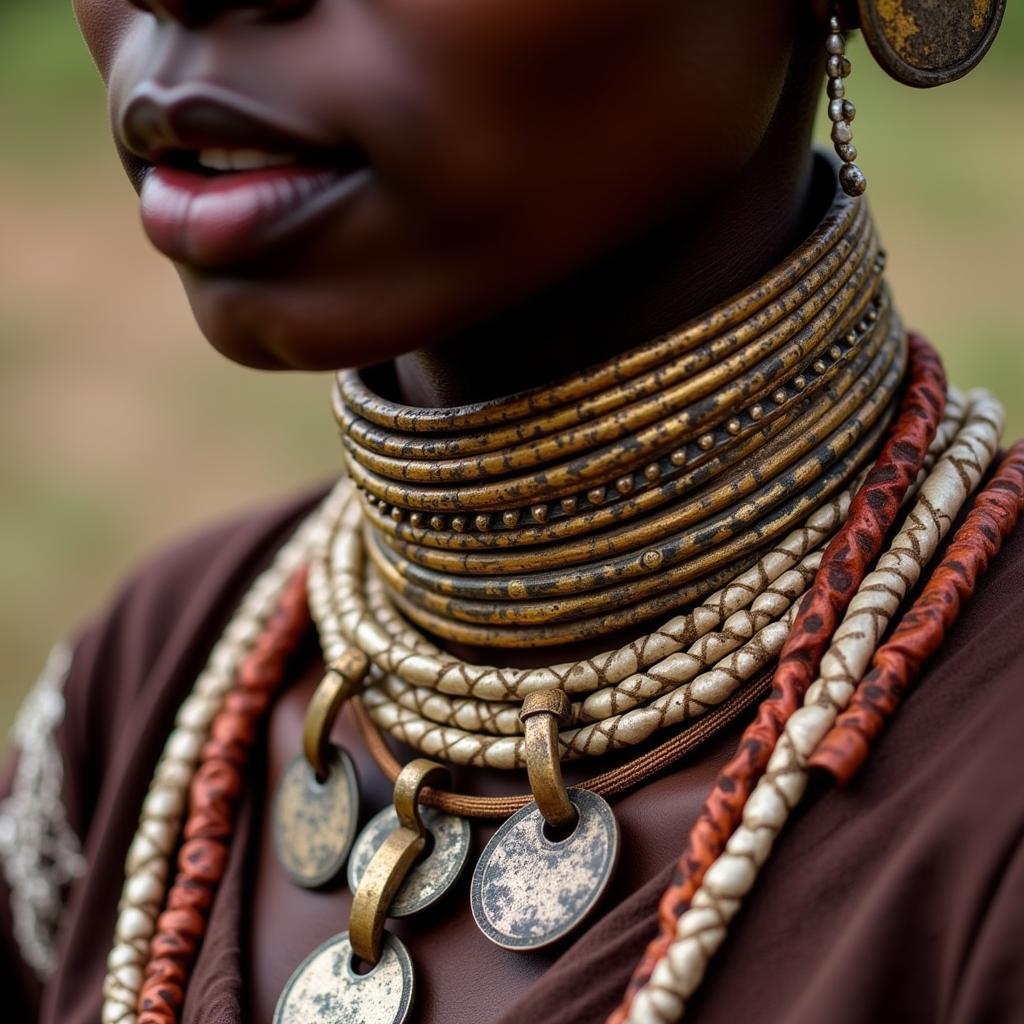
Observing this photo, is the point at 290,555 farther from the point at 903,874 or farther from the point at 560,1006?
the point at 903,874

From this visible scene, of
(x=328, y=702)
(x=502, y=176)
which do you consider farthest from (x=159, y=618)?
(x=502, y=176)

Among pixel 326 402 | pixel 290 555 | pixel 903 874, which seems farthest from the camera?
pixel 326 402

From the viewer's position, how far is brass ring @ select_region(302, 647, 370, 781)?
1.24m

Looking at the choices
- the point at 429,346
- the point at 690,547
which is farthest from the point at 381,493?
the point at 690,547

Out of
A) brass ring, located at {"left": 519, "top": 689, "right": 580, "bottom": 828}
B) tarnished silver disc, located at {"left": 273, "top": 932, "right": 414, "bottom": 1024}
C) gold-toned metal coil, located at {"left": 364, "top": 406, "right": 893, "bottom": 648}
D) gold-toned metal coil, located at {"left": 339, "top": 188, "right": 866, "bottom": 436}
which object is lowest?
tarnished silver disc, located at {"left": 273, "top": 932, "right": 414, "bottom": 1024}

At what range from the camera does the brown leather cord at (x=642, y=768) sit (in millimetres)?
1068

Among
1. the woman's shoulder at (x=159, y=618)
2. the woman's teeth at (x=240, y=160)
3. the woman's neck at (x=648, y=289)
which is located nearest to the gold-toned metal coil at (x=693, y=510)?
the woman's neck at (x=648, y=289)

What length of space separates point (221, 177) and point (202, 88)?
66 mm

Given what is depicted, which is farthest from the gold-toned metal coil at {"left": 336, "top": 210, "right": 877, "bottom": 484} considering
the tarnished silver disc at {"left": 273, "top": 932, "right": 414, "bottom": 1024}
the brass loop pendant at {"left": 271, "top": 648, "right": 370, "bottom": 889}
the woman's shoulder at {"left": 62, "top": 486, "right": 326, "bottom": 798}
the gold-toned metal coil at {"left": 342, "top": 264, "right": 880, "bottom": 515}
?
the woman's shoulder at {"left": 62, "top": 486, "right": 326, "bottom": 798}

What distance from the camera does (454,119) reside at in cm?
92

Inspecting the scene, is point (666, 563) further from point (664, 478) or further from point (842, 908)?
point (842, 908)

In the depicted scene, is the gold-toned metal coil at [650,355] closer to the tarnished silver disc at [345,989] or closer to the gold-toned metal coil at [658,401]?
the gold-toned metal coil at [658,401]

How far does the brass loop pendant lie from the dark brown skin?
0.12m

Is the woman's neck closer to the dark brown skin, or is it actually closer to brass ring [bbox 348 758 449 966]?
the dark brown skin
